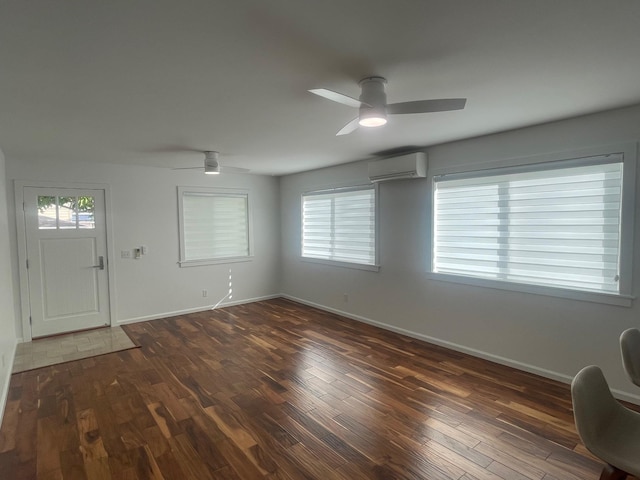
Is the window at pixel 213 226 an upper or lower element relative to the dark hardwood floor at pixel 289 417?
upper

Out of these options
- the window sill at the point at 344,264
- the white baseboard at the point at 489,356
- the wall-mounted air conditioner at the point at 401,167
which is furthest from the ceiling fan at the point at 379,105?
the window sill at the point at 344,264

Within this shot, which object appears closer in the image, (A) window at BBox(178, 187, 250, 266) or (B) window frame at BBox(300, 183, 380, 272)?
(B) window frame at BBox(300, 183, 380, 272)

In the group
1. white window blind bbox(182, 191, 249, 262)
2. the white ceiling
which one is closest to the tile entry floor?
white window blind bbox(182, 191, 249, 262)

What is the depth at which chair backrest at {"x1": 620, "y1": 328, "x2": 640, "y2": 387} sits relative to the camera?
182 centimetres

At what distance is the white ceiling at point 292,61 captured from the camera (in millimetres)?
1440

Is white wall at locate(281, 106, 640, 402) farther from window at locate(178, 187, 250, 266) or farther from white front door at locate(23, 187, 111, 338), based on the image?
white front door at locate(23, 187, 111, 338)

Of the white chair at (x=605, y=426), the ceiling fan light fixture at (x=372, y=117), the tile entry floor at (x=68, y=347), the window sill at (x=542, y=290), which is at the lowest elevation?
the tile entry floor at (x=68, y=347)

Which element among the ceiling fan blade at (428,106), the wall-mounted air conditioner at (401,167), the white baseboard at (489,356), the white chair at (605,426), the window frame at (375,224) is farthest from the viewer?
the window frame at (375,224)

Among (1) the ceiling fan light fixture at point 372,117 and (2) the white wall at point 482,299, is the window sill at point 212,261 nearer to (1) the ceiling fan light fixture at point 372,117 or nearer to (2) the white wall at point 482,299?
(2) the white wall at point 482,299

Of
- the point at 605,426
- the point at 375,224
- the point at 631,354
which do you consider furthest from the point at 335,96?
the point at 375,224

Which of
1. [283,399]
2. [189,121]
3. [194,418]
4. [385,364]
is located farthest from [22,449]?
[385,364]

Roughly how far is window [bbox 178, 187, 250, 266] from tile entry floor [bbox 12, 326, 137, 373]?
4.91ft

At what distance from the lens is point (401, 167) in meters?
4.12

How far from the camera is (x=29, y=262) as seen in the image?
4.39 metres
